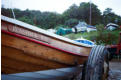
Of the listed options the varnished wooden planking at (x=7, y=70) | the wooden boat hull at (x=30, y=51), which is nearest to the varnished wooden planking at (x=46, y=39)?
the wooden boat hull at (x=30, y=51)

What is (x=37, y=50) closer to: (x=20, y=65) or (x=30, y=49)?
(x=30, y=49)

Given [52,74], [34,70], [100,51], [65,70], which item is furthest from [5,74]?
[100,51]

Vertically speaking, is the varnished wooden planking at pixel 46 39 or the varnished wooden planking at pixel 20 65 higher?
the varnished wooden planking at pixel 46 39

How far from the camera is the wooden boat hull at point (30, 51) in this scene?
136 centimetres

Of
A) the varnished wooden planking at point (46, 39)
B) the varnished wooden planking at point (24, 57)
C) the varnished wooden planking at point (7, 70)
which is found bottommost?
the varnished wooden planking at point (7, 70)

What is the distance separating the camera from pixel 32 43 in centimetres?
146

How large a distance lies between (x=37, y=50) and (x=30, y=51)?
0.29 ft

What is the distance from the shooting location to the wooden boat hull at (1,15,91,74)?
4.46 feet

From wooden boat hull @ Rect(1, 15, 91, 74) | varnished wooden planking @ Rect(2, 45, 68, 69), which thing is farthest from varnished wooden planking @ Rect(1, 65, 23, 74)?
varnished wooden planking @ Rect(2, 45, 68, 69)

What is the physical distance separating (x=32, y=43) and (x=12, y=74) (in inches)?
19.7

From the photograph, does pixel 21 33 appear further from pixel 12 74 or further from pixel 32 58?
pixel 12 74

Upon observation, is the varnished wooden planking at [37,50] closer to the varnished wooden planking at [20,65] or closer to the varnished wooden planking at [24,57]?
the varnished wooden planking at [24,57]

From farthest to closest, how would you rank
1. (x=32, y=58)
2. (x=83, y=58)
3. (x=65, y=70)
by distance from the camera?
(x=83, y=58)
(x=65, y=70)
(x=32, y=58)

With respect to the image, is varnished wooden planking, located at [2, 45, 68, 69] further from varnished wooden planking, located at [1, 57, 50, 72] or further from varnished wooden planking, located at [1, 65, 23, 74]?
varnished wooden planking, located at [1, 65, 23, 74]
